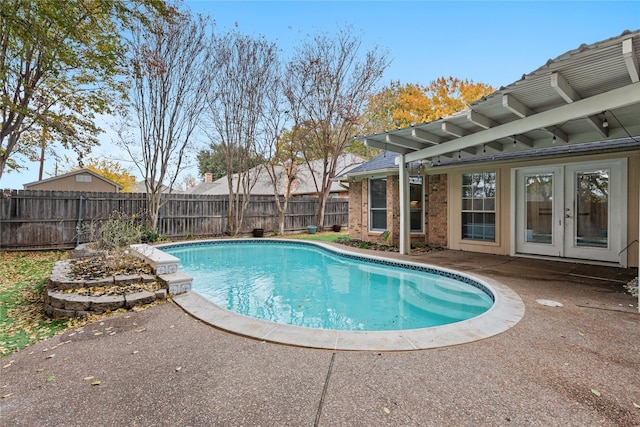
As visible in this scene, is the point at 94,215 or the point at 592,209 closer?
the point at 592,209

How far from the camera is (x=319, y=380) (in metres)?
2.35

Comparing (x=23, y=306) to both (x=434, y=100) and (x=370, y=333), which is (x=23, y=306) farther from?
(x=434, y=100)

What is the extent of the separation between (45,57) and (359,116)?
12.1 m

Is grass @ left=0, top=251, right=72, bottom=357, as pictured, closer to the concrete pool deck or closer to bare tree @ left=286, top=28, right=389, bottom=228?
the concrete pool deck

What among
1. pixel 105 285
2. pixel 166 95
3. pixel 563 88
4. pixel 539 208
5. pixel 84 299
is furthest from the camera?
pixel 166 95

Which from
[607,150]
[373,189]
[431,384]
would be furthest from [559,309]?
[373,189]

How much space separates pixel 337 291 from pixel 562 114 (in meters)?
4.54

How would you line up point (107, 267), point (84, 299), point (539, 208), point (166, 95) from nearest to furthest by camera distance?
point (84, 299)
point (107, 267)
point (539, 208)
point (166, 95)

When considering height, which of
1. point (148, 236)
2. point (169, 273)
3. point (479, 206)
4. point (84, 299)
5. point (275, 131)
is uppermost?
point (275, 131)

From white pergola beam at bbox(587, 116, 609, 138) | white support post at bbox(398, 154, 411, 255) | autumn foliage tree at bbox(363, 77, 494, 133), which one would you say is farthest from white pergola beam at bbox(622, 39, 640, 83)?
autumn foliage tree at bbox(363, 77, 494, 133)

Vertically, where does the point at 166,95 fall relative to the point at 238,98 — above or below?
below

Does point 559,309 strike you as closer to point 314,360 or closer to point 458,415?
point 458,415

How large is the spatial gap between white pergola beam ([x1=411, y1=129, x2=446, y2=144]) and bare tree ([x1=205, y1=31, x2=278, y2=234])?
867 cm

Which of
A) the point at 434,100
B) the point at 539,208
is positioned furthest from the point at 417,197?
the point at 434,100
